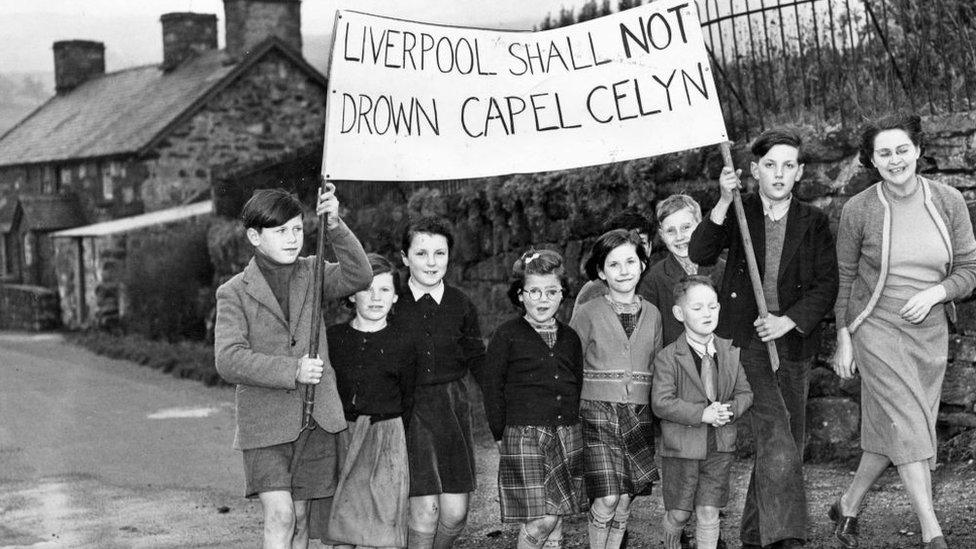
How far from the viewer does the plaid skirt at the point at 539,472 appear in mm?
4938

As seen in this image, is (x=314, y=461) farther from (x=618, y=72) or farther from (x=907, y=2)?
(x=907, y=2)

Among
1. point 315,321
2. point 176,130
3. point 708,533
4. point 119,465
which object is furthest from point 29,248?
point 708,533

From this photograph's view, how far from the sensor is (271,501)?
15.8 feet

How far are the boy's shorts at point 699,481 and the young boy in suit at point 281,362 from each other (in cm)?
137

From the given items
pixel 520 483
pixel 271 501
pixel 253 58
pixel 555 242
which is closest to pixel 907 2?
pixel 555 242

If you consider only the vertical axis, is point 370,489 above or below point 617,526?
above

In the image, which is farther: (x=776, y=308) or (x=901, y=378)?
(x=776, y=308)

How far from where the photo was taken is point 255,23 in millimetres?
25812

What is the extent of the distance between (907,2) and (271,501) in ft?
20.0

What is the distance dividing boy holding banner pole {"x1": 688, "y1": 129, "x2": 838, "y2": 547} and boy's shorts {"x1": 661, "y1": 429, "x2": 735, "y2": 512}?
0.17 meters

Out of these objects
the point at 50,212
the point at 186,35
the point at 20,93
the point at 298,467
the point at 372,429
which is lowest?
the point at 298,467

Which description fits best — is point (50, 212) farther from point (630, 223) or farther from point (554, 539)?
point (554, 539)

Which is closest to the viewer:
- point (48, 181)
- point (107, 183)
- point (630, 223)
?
point (630, 223)

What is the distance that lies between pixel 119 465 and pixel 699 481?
5.02 meters
